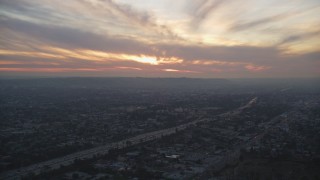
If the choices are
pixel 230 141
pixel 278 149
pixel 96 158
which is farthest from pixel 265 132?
pixel 96 158

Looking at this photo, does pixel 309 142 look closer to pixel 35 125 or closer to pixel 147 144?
pixel 147 144

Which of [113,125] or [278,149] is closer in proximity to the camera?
[278,149]

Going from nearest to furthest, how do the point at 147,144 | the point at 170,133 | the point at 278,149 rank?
the point at 278,149
the point at 147,144
the point at 170,133

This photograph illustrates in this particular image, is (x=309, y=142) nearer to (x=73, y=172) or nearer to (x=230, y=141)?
(x=230, y=141)

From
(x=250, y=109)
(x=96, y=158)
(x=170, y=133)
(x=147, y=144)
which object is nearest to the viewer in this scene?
(x=96, y=158)

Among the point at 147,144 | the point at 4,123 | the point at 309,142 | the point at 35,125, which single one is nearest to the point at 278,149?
the point at 309,142

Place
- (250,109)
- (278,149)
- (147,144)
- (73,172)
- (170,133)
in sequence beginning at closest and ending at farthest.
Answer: (73,172)
(278,149)
(147,144)
(170,133)
(250,109)

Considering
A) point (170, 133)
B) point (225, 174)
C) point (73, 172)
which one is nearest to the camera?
point (225, 174)

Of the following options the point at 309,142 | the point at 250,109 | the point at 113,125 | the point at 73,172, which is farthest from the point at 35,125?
the point at 250,109

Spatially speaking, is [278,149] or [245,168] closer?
[245,168]
